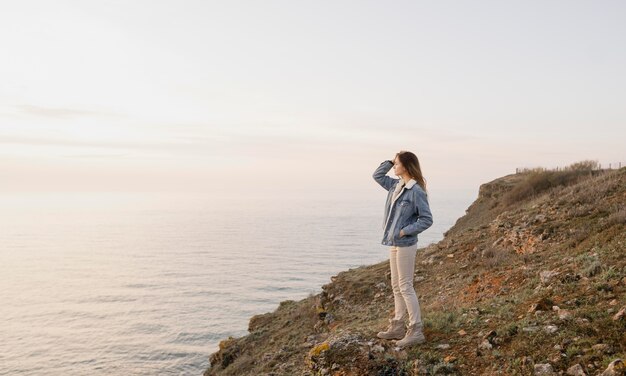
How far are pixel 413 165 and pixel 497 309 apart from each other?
3.76 metres

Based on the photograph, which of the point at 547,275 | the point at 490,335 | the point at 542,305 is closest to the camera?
the point at 490,335

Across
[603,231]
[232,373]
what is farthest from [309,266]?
[603,231]

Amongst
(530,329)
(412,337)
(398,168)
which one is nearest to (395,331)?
(412,337)

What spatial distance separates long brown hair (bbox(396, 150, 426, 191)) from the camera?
6934 millimetres

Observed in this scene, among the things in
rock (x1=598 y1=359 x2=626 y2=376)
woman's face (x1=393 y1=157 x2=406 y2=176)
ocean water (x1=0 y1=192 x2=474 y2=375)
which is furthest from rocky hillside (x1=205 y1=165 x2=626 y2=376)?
ocean water (x1=0 y1=192 x2=474 y2=375)

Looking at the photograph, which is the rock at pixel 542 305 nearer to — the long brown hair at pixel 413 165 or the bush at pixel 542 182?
the long brown hair at pixel 413 165

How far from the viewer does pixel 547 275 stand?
911 centimetres

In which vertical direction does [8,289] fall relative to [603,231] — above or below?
below

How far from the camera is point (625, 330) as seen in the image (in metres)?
5.91

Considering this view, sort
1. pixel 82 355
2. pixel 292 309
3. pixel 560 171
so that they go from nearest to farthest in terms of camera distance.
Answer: pixel 292 309 → pixel 560 171 → pixel 82 355

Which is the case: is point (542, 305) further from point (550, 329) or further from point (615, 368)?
point (615, 368)

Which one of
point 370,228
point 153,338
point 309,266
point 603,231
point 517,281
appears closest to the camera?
point 517,281

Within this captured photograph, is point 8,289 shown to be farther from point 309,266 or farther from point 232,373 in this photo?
point 232,373

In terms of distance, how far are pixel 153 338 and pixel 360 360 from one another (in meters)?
31.9
